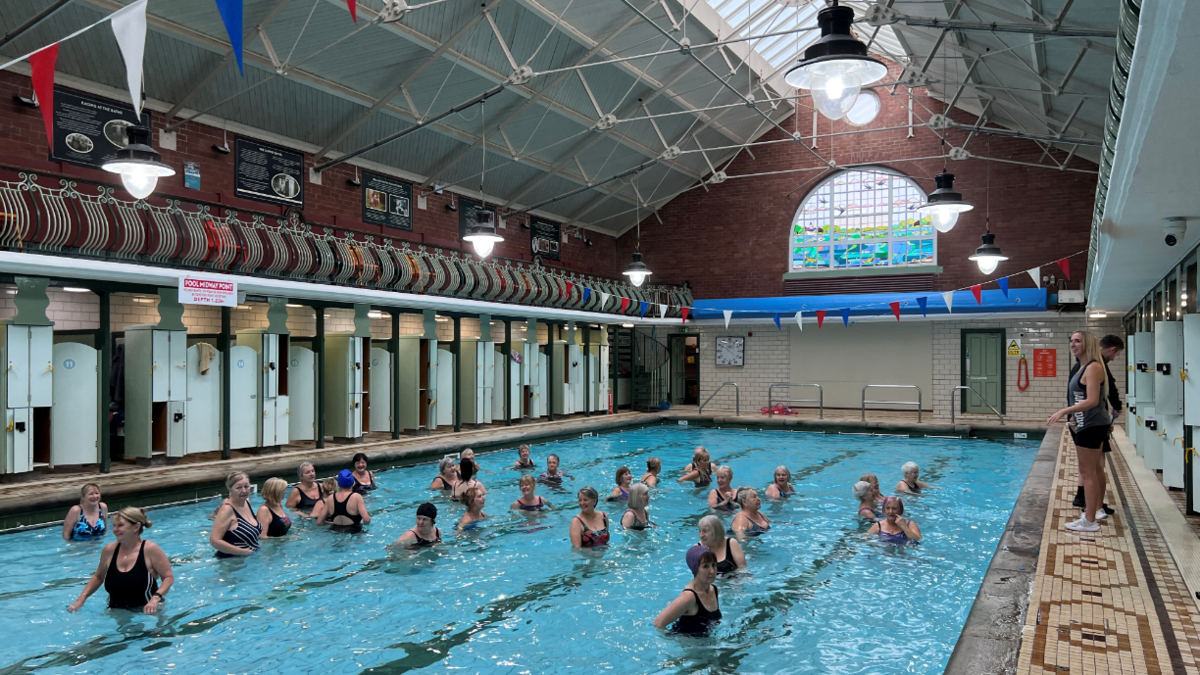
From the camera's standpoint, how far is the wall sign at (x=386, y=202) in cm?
1573

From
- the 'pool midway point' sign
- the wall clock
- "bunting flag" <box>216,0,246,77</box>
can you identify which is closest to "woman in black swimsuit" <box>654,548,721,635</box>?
"bunting flag" <box>216,0,246,77</box>

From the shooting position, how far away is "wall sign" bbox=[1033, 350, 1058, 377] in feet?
61.3

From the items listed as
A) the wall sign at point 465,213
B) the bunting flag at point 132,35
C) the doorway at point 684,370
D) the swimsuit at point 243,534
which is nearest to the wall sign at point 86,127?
the swimsuit at point 243,534

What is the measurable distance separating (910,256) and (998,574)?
56.6 ft

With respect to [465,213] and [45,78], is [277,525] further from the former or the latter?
[465,213]

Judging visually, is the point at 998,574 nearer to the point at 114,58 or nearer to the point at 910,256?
the point at 114,58

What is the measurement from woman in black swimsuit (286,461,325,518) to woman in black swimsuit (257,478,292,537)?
854 millimetres

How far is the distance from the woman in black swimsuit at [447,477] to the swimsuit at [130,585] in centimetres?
454

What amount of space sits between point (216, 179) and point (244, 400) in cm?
377

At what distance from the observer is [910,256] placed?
20781 millimetres

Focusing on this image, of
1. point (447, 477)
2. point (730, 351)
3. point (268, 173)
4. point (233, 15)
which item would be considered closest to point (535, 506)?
point (447, 477)

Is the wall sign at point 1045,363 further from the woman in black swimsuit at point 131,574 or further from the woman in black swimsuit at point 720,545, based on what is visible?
the woman in black swimsuit at point 131,574

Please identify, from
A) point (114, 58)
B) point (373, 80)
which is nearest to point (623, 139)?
point (373, 80)

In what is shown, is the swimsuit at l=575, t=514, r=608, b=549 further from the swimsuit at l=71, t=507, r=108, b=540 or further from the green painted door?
the green painted door
